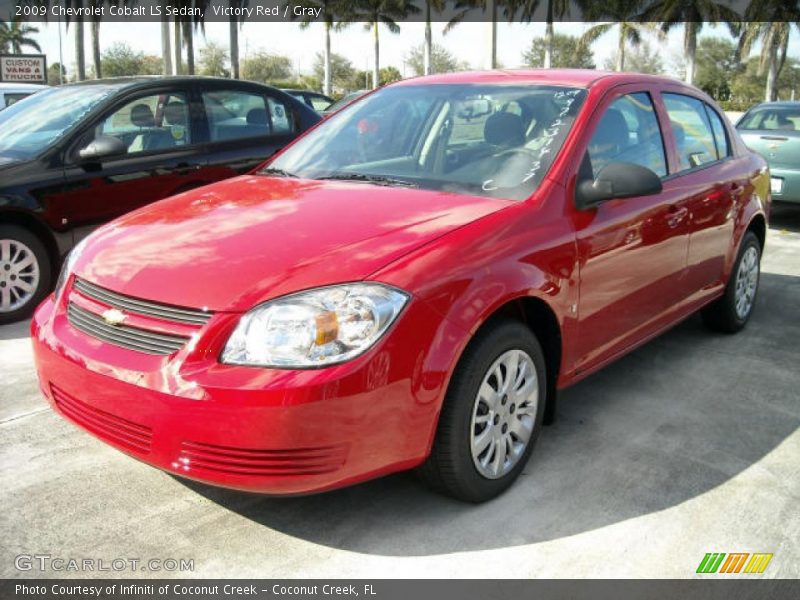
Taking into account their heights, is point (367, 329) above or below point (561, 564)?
above

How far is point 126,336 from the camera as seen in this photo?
2.67 meters

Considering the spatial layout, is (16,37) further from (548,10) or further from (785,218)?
(785,218)

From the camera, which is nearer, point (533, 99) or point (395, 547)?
point (395, 547)

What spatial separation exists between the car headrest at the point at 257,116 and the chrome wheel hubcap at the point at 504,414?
4.46 m

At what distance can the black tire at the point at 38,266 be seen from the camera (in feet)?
17.2

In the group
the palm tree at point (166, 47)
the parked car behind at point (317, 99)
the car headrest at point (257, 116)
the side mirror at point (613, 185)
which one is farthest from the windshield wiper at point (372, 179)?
the palm tree at point (166, 47)

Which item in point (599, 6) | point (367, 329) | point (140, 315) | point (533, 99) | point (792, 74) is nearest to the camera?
point (367, 329)

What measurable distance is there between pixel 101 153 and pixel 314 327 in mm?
3682

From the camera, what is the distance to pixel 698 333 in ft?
17.4

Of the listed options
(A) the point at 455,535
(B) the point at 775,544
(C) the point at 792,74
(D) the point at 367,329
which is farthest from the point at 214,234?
(C) the point at 792,74

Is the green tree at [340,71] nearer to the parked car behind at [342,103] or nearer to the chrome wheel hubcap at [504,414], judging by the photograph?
the parked car behind at [342,103]

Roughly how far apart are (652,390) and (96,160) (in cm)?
405

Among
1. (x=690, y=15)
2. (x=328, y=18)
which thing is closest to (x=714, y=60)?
(x=690, y=15)

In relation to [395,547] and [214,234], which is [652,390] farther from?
[214,234]
